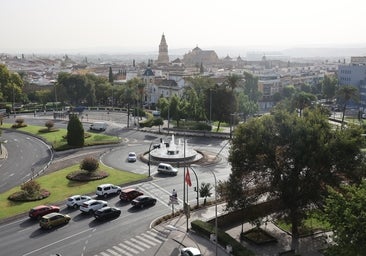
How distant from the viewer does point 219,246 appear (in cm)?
3603

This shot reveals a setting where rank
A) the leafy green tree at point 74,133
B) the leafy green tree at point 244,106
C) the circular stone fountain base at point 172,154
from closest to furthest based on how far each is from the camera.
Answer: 1. the circular stone fountain base at point 172,154
2. the leafy green tree at point 74,133
3. the leafy green tree at point 244,106

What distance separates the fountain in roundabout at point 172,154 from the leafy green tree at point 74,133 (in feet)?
40.6

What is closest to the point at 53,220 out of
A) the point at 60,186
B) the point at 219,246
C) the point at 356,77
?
the point at 60,186

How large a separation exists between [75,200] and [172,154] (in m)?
25.3

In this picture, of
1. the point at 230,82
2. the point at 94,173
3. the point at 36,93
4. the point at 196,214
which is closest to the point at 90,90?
the point at 36,93

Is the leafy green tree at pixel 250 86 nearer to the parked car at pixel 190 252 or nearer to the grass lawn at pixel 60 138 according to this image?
the grass lawn at pixel 60 138

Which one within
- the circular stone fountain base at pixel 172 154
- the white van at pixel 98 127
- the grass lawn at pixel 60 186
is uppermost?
the grass lawn at pixel 60 186

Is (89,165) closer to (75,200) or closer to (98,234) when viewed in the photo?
(75,200)

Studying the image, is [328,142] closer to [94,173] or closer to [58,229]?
[58,229]

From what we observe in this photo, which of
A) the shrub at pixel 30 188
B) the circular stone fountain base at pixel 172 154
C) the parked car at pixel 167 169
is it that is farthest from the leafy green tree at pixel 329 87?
the shrub at pixel 30 188

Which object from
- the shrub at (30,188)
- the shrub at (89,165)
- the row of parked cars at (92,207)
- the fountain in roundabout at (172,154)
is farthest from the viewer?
the fountain in roundabout at (172,154)

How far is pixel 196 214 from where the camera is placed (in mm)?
43156

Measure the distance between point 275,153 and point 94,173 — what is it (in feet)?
89.7

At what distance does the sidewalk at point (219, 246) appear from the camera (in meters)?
35.6
